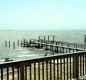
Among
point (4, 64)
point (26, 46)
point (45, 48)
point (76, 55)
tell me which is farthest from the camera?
point (26, 46)

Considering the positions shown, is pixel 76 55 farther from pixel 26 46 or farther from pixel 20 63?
pixel 26 46

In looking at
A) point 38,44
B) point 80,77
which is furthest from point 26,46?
point 80,77

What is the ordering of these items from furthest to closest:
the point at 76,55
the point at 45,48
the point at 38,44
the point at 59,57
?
1. the point at 38,44
2. the point at 45,48
3. the point at 76,55
4. the point at 59,57

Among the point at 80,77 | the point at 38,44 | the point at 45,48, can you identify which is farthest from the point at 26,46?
the point at 80,77

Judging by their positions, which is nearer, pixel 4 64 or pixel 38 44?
pixel 4 64

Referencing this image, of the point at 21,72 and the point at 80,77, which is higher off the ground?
the point at 21,72

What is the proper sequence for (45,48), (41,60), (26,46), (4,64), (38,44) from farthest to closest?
1. (26,46)
2. (38,44)
3. (45,48)
4. (41,60)
5. (4,64)

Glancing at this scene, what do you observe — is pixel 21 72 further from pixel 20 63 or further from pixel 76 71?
pixel 76 71

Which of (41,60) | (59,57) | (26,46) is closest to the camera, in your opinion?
(41,60)

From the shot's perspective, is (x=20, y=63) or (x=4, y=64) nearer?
(x=4, y=64)

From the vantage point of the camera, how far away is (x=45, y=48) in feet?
205

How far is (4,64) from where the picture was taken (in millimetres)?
4520

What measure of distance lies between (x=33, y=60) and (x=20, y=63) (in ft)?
1.14

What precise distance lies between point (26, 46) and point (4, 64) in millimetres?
68473
